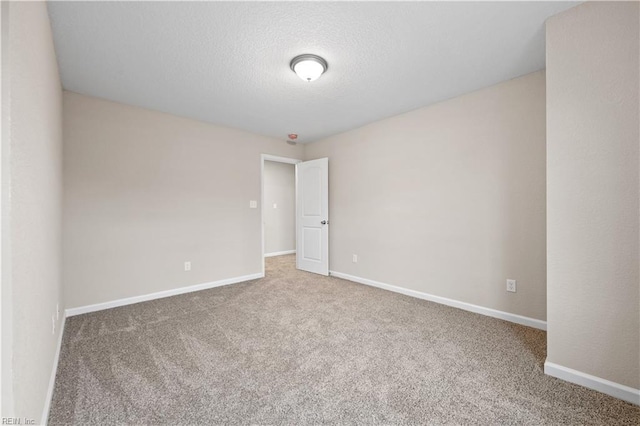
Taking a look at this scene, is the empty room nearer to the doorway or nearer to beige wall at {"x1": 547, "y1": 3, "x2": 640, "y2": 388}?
beige wall at {"x1": 547, "y1": 3, "x2": 640, "y2": 388}

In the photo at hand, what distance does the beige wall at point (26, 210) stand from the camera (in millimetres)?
923

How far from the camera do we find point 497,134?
2729mm

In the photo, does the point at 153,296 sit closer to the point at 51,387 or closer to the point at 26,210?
the point at 51,387

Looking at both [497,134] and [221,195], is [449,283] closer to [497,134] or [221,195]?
[497,134]

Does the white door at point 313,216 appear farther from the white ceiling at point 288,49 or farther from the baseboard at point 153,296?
the white ceiling at point 288,49

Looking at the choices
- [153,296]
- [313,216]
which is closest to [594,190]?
[313,216]

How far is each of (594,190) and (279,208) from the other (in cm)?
577

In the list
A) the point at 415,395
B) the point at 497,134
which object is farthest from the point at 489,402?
the point at 497,134

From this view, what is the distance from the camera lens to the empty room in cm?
149

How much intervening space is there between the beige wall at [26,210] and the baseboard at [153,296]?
147 cm

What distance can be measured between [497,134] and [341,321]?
2449 mm

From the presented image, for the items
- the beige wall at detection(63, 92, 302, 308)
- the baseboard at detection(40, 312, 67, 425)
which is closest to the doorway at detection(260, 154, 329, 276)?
the beige wall at detection(63, 92, 302, 308)

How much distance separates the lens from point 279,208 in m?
6.75

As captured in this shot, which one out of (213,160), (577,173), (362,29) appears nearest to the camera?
(577,173)
